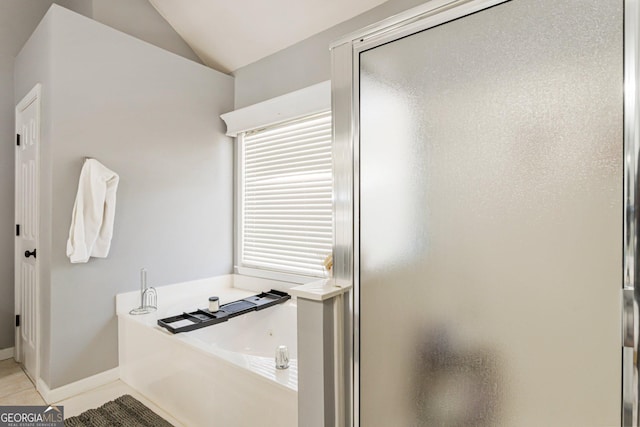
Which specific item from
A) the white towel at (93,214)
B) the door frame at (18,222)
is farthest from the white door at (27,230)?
the white towel at (93,214)

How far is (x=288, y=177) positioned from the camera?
2.94 metres

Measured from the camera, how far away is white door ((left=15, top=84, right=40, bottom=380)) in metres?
2.39

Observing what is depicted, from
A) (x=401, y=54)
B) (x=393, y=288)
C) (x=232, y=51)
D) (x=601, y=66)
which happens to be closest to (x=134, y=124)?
(x=232, y=51)

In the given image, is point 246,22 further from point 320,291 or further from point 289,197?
point 320,291

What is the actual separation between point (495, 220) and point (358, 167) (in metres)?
0.50

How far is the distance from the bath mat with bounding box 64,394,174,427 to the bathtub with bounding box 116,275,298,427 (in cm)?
9

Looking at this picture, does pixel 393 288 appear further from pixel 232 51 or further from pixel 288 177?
pixel 232 51

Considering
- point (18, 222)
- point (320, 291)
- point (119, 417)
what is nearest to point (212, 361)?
point (119, 417)

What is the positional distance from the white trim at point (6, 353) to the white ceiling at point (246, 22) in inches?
127

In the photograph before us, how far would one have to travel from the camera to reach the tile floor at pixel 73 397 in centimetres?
211

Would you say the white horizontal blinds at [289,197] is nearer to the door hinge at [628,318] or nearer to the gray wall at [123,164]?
the gray wall at [123,164]

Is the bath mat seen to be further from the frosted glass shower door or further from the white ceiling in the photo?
the white ceiling

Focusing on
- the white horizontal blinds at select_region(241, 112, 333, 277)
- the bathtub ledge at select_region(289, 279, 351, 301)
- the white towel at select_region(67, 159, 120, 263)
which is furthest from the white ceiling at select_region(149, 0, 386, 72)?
the bathtub ledge at select_region(289, 279, 351, 301)

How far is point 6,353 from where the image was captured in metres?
2.87
